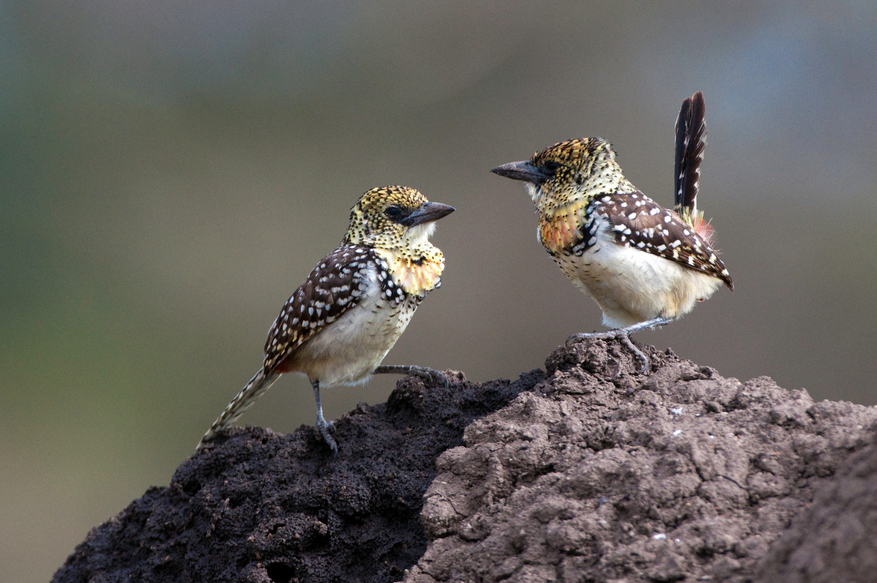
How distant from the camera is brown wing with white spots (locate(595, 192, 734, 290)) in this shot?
11.4 feet

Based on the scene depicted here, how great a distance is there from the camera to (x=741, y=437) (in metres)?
2.12

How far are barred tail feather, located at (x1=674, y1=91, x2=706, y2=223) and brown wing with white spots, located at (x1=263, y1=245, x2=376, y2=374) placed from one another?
1864mm

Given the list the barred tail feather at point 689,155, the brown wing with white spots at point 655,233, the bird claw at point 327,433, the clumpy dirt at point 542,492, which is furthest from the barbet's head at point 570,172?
the bird claw at point 327,433

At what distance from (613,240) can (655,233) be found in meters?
0.23

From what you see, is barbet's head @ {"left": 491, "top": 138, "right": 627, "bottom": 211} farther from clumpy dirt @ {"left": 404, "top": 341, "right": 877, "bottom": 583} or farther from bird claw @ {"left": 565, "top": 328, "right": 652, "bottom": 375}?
clumpy dirt @ {"left": 404, "top": 341, "right": 877, "bottom": 583}

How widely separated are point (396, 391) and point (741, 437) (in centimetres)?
138

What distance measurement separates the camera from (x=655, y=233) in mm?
3523

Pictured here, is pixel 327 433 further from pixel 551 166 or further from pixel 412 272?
pixel 551 166

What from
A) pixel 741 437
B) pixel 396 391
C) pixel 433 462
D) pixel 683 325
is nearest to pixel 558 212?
pixel 396 391

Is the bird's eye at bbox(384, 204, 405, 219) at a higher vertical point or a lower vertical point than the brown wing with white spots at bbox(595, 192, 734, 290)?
higher

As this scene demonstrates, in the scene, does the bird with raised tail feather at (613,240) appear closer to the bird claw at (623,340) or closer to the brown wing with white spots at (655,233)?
the brown wing with white spots at (655,233)

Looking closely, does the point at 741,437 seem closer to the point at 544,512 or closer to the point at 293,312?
the point at 544,512

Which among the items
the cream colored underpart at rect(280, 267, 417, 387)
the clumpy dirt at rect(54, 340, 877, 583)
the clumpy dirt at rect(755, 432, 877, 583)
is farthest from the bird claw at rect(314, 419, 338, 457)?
the clumpy dirt at rect(755, 432, 877, 583)

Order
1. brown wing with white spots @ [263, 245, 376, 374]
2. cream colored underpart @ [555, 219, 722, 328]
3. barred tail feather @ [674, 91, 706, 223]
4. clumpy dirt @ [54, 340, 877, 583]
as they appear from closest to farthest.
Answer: clumpy dirt @ [54, 340, 877, 583] → cream colored underpart @ [555, 219, 722, 328] → brown wing with white spots @ [263, 245, 376, 374] → barred tail feather @ [674, 91, 706, 223]
